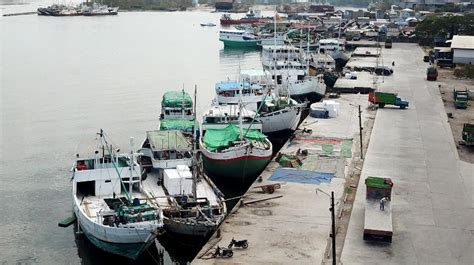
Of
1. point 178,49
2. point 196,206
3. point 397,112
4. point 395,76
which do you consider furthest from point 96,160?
point 178,49

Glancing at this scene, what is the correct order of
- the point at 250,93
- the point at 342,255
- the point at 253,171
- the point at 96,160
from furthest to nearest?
1. the point at 250,93
2. the point at 253,171
3. the point at 96,160
4. the point at 342,255

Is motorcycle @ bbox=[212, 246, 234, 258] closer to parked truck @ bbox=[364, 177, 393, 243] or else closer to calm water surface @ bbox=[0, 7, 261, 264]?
calm water surface @ bbox=[0, 7, 261, 264]

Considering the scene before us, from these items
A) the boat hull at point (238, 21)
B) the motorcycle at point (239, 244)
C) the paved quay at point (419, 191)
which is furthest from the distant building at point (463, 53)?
the boat hull at point (238, 21)

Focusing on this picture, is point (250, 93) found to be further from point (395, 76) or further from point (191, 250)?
point (395, 76)

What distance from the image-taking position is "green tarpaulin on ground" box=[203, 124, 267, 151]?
35.9 metres

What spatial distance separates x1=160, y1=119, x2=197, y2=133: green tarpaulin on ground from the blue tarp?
728cm

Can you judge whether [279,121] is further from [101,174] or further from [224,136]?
[101,174]

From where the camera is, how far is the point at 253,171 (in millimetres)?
34969

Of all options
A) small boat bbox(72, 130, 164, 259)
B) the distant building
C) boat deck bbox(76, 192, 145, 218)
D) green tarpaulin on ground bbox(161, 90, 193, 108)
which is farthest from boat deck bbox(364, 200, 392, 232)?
the distant building

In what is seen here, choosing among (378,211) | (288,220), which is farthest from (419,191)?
(288,220)

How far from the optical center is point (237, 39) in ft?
355

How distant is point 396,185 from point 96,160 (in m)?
14.7

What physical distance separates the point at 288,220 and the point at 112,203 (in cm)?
755

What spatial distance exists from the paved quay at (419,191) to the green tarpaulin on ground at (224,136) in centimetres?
662
